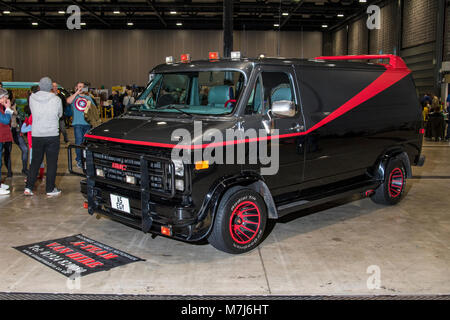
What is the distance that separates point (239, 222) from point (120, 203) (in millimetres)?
1310

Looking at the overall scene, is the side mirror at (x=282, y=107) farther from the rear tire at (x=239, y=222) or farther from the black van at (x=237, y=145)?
the rear tire at (x=239, y=222)

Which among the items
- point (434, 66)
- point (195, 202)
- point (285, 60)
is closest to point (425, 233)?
point (285, 60)

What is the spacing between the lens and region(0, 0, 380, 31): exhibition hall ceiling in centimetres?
2741

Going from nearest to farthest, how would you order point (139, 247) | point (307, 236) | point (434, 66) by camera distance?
1. point (139, 247)
2. point (307, 236)
3. point (434, 66)

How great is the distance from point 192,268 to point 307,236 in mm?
1720

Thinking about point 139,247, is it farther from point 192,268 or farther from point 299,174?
point 299,174

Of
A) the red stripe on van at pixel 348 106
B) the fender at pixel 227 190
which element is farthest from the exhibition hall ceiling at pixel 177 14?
the fender at pixel 227 190

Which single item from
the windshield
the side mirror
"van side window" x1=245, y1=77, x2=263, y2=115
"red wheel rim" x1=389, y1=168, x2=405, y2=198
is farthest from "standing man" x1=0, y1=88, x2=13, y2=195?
"red wheel rim" x1=389, y1=168, x2=405, y2=198

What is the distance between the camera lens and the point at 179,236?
4.66m

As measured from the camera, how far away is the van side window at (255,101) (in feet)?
16.8

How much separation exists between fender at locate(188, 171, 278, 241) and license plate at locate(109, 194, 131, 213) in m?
0.86

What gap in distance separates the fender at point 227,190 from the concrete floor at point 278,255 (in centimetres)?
48

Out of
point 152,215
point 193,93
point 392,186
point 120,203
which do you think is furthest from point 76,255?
point 392,186

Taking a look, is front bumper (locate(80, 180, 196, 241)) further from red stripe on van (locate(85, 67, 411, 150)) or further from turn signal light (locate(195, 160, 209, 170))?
red stripe on van (locate(85, 67, 411, 150))
